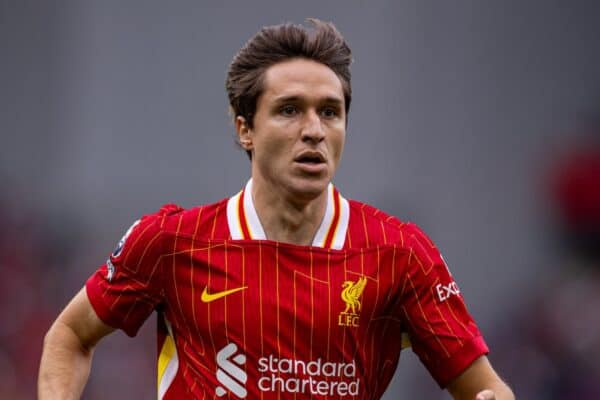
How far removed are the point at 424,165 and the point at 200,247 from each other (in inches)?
226

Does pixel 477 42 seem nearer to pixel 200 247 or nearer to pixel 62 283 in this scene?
pixel 62 283

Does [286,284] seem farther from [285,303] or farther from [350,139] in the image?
[350,139]

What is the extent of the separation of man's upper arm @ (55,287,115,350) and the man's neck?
2.02ft

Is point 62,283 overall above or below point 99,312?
below

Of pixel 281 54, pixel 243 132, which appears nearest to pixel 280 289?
pixel 243 132

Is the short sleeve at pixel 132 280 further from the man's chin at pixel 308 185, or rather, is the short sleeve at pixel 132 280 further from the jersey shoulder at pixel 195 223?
the man's chin at pixel 308 185

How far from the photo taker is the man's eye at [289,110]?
3.74m

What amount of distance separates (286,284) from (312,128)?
482mm

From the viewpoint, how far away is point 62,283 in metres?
8.38

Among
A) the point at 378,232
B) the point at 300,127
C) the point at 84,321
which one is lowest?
the point at 84,321

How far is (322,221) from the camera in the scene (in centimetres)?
385

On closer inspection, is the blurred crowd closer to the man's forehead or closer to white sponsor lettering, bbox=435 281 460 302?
white sponsor lettering, bbox=435 281 460 302

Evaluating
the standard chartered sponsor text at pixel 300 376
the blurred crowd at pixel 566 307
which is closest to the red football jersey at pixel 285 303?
the standard chartered sponsor text at pixel 300 376

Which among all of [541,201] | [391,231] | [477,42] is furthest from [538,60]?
[391,231]
